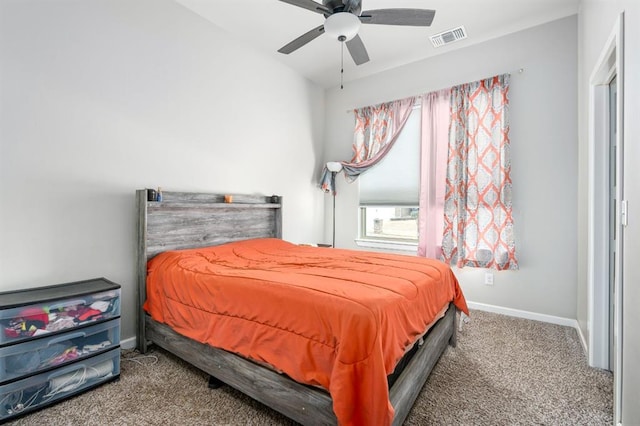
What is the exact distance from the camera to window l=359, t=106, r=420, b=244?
12.9 ft

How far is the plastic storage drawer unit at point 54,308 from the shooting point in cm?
164

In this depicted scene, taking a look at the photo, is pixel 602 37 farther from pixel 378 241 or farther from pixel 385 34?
pixel 378 241

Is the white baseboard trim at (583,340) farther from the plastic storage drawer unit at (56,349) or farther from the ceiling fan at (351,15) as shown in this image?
the plastic storage drawer unit at (56,349)

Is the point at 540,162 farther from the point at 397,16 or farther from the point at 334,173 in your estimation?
the point at 334,173

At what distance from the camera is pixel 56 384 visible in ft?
5.85

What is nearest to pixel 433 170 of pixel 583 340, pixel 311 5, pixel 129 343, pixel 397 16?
pixel 397 16

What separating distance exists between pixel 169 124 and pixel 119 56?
62 cm

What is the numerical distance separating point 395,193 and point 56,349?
3.67m

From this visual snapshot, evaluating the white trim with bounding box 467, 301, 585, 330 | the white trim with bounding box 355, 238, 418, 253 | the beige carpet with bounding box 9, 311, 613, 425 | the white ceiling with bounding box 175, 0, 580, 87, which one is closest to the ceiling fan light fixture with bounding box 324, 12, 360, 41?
the white ceiling with bounding box 175, 0, 580, 87

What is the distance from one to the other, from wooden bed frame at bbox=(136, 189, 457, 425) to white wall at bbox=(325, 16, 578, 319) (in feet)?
4.21

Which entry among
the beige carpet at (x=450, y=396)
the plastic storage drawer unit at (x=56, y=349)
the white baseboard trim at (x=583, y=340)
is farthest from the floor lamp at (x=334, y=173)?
the plastic storage drawer unit at (x=56, y=349)

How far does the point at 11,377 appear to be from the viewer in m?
1.62

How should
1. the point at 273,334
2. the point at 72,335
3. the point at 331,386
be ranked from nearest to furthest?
the point at 331,386 → the point at 273,334 → the point at 72,335

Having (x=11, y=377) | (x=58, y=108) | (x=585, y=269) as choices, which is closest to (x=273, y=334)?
(x=11, y=377)
